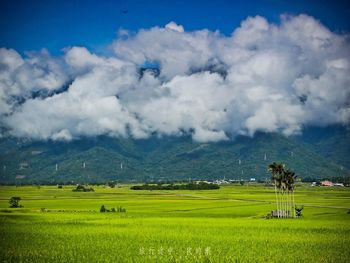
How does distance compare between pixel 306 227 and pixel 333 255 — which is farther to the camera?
pixel 306 227

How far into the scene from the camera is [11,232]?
174 feet

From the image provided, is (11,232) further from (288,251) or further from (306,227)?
(306,227)

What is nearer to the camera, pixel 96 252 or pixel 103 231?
pixel 96 252

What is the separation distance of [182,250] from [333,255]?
43.8 ft

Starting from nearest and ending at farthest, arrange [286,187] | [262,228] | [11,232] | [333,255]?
[333,255], [11,232], [262,228], [286,187]

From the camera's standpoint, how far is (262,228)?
59125 millimetres

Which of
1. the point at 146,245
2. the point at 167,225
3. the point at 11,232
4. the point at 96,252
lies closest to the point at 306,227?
the point at 167,225

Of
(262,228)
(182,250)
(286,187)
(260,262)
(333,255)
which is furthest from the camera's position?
(286,187)

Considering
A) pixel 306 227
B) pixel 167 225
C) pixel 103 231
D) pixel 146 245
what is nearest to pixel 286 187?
pixel 306 227

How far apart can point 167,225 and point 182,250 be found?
68.7ft

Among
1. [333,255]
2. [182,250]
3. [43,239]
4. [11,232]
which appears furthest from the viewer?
[11,232]

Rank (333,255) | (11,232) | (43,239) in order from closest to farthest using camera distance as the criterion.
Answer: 1. (333,255)
2. (43,239)
3. (11,232)

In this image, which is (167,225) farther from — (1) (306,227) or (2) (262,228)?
(1) (306,227)

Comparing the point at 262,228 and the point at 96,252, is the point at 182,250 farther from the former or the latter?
the point at 262,228
